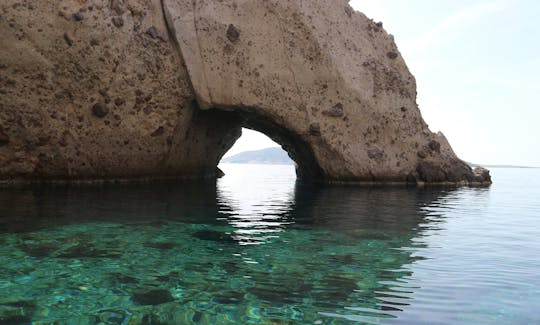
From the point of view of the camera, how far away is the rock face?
63.1ft

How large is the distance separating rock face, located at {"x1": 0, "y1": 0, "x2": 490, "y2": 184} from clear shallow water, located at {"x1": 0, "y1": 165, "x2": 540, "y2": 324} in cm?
778

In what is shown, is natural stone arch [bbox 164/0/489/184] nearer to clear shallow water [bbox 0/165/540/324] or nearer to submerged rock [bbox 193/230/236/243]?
clear shallow water [bbox 0/165/540/324]

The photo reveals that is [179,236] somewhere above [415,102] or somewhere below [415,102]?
below

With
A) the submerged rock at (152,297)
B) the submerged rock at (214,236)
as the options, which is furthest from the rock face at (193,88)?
the submerged rock at (152,297)

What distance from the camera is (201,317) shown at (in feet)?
14.9

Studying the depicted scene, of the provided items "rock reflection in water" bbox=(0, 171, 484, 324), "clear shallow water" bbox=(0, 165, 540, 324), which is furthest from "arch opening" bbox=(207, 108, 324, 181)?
"clear shallow water" bbox=(0, 165, 540, 324)

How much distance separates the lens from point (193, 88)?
21.9 metres

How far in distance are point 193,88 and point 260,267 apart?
1662 cm

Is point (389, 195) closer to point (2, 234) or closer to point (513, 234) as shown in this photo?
point (513, 234)

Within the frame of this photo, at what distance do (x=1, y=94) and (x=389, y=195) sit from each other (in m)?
17.0

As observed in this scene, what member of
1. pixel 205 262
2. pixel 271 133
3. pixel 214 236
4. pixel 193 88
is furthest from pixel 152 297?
pixel 271 133

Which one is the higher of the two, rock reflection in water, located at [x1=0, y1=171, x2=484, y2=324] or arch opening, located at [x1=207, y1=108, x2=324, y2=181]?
arch opening, located at [x1=207, y1=108, x2=324, y2=181]

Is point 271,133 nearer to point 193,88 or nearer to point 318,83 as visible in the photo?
point 318,83

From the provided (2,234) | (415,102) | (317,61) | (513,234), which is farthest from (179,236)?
(415,102)
